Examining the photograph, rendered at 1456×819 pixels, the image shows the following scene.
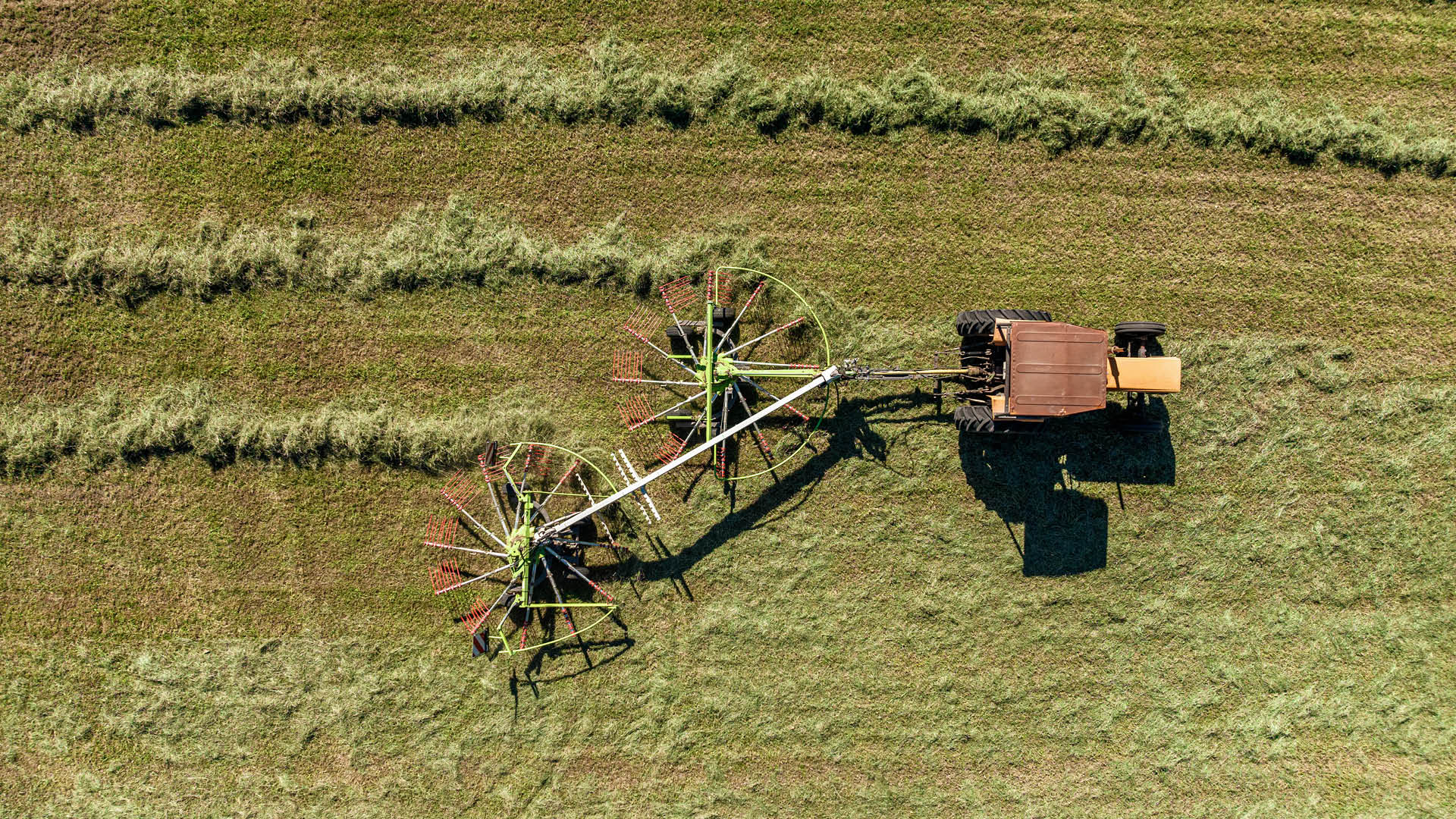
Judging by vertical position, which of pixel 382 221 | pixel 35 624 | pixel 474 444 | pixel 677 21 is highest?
pixel 677 21

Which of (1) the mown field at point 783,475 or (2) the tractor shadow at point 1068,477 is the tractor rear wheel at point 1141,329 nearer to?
(1) the mown field at point 783,475

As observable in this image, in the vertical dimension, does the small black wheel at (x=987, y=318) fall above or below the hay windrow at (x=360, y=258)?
below

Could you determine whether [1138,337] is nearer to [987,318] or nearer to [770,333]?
[987,318]

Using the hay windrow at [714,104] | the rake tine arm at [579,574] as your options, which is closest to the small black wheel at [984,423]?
the hay windrow at [714,104]

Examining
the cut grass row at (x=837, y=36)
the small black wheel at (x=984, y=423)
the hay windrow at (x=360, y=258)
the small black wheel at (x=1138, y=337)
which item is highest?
the cut grass row at (x=837, y=36)

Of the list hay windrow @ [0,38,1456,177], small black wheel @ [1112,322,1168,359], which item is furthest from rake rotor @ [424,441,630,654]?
small black wheel @ [1112,322,1168,359]

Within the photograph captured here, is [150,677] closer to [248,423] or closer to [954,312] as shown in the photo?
[248,423]

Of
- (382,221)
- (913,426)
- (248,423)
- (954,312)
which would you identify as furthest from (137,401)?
(954,312)

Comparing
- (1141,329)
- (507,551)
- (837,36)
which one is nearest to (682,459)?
(507,551)
